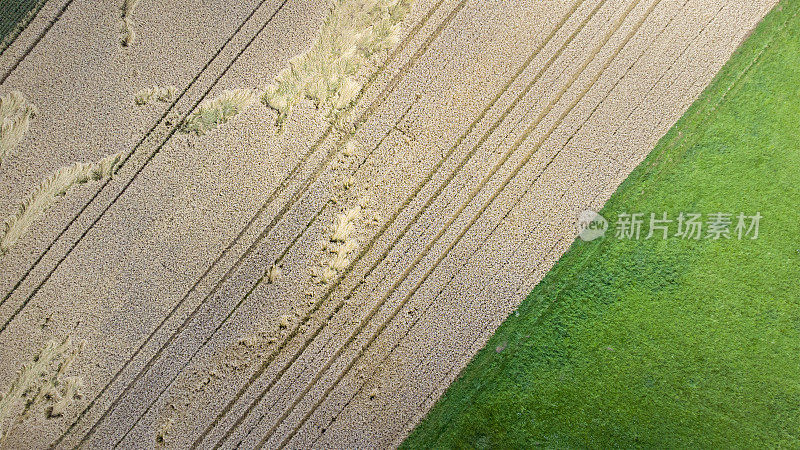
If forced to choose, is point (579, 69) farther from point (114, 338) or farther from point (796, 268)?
point (114, 338)

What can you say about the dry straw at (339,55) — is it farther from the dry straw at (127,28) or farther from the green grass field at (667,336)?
the green grass field at (667,336)

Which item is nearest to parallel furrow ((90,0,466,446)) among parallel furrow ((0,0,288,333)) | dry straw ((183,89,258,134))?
dry straw ((183,89,258,134))

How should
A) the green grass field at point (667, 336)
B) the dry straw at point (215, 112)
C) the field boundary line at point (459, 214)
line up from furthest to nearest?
the dry straw at point (215, 112) → the field boundary line at point (459, 214) → the green grass field at point (667, 336)

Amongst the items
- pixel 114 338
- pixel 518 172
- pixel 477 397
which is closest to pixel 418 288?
pixel 477 397

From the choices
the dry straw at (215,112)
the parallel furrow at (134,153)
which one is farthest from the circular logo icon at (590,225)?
the parallel furrow at (134,153)

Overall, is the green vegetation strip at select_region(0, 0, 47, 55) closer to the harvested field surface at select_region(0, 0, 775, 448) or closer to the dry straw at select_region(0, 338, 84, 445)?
the harvested field surface at select_region(0, 0, 775, 448)
